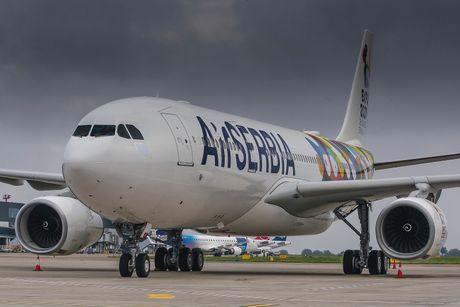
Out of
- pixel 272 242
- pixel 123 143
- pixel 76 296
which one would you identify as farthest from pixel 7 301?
pixel 272 242

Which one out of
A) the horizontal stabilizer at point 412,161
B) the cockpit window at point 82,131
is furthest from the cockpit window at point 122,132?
the horizontal stabilizer at point 412,161

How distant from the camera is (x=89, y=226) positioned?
71.9 feet

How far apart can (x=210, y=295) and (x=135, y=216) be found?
19.6 ft

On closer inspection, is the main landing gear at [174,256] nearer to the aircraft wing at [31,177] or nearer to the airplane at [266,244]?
the aircraft wing at [31,177]

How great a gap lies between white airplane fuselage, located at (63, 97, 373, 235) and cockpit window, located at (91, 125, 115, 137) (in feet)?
0.39

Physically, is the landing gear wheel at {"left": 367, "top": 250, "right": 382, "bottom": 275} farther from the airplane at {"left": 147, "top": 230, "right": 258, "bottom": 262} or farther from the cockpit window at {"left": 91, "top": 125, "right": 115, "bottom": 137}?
the airplane at {"left": 147, "top": 230, "right": 258, "bottom": 262}

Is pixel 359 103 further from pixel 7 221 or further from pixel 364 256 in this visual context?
pixel 7 221

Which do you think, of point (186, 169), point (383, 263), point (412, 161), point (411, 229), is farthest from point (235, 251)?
point (186, 169)

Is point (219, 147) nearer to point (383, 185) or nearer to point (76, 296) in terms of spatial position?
point (383, 185)

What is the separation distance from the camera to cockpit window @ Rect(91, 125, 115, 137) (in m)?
18.0

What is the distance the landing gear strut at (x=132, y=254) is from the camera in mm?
18312

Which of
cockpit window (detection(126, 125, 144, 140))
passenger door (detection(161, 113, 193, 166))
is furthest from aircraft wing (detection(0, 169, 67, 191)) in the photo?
cockpit window (detection(126, 125, 144, 140))

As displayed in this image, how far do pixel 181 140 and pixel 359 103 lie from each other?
1765 cm

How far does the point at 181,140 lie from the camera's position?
19188mm
